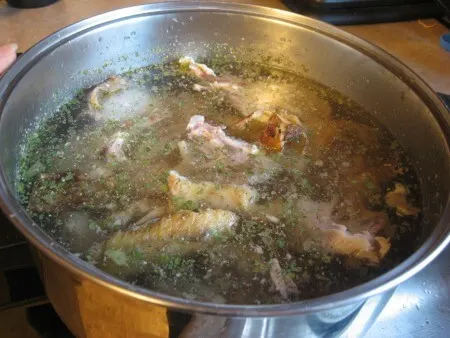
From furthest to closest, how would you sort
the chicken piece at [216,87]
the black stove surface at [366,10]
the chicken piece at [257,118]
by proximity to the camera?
the black stove surface at [366,10], the chicken piece at [216,87], the chicken piece at [257,118]

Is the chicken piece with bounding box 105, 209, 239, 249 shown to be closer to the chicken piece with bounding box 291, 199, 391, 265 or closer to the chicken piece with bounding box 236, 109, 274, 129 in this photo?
the chicken piece with bounding box 291, 199, 391, 265

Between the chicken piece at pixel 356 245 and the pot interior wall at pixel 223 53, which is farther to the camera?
the pot interior wall at pixel 223 53

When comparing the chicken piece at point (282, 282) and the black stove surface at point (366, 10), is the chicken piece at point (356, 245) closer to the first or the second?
the chicken piece at point (282, 282)

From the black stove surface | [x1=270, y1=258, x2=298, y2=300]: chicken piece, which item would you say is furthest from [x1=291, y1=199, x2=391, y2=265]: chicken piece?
the black stove surface

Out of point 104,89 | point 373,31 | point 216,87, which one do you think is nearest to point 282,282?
point 216,87

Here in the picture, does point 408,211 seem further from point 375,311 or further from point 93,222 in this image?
point 93,222

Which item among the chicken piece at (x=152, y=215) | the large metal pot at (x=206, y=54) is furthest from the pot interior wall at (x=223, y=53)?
the chicken piece at (x=152, y=215)

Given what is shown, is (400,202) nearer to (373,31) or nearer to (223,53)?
(223,53)
